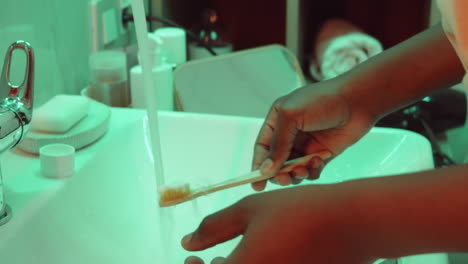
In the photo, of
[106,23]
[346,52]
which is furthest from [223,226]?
[346,52]

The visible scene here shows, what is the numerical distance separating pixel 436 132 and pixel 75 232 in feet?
2.32

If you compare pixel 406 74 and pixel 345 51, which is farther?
pixel 345 51

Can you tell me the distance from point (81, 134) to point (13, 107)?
0.16 m

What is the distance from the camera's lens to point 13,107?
625mm

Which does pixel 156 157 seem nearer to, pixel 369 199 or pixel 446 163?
pixel 369 199

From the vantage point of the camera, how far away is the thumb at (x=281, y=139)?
0.71 m

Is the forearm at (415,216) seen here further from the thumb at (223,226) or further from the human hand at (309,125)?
the human hand at (309,125)

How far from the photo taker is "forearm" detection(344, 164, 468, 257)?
0.45 metres

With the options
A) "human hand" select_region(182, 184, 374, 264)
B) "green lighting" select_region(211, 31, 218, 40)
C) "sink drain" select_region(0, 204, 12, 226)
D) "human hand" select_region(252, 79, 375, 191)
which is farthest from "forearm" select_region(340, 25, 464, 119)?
"green lighting" select_region(211, 31, 218, 40)

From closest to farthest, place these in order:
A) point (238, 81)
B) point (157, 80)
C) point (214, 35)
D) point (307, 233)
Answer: point (307, 233) → point (157, 80) → point (238, 81) → point (214, 35)

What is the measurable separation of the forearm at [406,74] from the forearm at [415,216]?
26cm

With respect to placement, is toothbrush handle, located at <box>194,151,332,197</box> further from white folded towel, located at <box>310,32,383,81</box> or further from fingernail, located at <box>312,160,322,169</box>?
white folded towel, located at <box>310,32,383,81</box>

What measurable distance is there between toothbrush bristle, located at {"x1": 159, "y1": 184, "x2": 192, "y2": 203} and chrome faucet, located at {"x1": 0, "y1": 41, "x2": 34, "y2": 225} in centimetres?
15

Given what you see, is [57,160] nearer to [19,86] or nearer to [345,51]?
[19,86]
